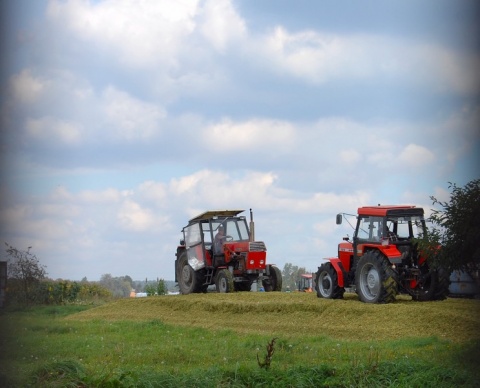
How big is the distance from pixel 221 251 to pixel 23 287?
837cm

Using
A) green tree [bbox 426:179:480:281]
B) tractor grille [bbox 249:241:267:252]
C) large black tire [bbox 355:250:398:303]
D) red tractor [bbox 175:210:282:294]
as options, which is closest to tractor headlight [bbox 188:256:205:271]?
red tractor [bbox 175:210:282:294]

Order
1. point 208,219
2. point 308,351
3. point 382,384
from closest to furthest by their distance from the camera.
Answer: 1. point 382,384
2. point 308,351
3. point 208,219

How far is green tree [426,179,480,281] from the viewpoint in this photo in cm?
1288

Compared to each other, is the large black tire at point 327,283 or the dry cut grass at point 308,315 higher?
the large black tire at point 327,283

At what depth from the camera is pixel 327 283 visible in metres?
20.5

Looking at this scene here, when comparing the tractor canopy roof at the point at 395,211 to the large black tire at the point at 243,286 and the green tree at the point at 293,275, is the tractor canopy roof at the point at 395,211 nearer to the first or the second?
the large black tire at the point at 243,286

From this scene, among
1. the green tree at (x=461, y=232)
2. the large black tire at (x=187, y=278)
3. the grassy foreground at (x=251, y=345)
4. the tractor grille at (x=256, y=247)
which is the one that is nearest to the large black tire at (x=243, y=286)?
the large black tire at (x=187, y=278)

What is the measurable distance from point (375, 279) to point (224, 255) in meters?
7.59

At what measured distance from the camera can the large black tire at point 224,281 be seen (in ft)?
79.3

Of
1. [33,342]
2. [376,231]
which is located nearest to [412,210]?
[376,231]

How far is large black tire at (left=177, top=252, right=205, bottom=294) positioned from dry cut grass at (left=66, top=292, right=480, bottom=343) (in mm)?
2307

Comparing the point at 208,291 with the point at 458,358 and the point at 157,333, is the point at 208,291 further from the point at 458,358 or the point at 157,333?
the point at 458,358

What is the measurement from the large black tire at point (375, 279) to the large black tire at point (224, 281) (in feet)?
19.6

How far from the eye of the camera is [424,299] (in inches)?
739
